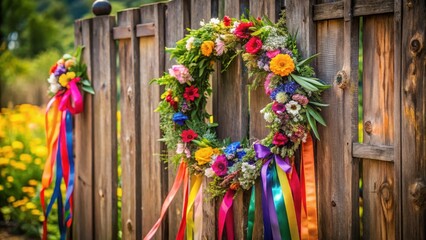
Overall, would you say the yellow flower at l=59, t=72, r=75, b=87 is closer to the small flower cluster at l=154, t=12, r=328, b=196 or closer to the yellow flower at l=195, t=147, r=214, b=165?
the small flower cluster at l=154, t=12, r=328, b=196

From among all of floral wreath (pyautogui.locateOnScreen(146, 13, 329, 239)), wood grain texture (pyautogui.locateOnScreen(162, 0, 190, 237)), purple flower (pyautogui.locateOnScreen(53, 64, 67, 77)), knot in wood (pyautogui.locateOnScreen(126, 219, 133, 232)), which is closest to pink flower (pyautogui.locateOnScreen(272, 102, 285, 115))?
floral wreath (pyautogui.locateOnScreen(146, 13, 329, 239))

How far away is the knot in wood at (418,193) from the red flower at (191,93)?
4.47 feet

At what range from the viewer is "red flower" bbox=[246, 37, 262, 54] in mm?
2918

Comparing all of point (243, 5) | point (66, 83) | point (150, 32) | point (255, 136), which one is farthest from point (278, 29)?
point (66, 83)

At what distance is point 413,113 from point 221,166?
107 centimetres

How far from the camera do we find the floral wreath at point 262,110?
2.81m

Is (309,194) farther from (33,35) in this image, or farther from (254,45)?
(33,35)

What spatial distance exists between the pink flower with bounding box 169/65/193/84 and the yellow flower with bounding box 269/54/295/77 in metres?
0.65

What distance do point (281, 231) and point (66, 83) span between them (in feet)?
7.99

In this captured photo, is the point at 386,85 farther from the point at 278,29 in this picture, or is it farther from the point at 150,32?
the point at 150,32

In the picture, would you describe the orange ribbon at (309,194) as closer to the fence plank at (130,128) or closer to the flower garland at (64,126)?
the fence plank at (130,128)

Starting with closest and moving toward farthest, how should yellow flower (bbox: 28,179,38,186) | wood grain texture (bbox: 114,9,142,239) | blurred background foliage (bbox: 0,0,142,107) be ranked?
wood grain texture (bbox: 114,9,142,239)
yellow flower (bbox: 28,179,38,186)
blurred background foliage (bbox: 0,0,142,107)

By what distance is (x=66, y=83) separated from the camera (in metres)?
4.63

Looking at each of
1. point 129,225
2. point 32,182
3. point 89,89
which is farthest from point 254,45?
point 32,182
